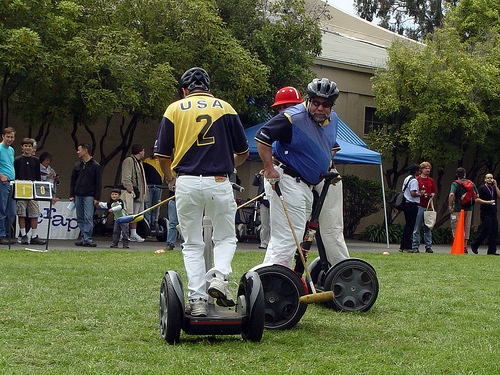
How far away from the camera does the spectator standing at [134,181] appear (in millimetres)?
14172

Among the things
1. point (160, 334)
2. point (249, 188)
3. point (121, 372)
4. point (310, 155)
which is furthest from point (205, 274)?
point (249, 188)

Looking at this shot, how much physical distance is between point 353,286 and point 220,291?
1966 millimetres

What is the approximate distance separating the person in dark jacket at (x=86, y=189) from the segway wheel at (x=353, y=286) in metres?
7.85

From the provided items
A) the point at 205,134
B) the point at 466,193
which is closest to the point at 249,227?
the point at 466,193

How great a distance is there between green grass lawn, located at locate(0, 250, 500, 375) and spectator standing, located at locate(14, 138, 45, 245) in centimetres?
415

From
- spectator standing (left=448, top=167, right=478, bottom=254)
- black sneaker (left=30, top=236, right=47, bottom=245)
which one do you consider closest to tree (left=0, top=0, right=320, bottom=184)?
black sneaker (left=30, top=236, right=47, bottom=245)

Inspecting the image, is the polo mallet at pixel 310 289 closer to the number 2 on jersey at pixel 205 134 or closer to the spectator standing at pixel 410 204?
the number 2 on jersey at pixel 205 134

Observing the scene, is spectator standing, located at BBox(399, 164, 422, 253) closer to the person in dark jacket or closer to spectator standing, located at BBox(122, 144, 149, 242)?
spectator standing, located at BBox(122, 144, 149, 242)

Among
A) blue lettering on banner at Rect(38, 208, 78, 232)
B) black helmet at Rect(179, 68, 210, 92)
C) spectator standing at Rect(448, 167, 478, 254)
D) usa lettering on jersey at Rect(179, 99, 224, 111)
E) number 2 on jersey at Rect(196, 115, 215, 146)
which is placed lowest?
blue lettering on banner at Rect(38, 208, 78, 232)

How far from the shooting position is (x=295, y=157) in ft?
20.2

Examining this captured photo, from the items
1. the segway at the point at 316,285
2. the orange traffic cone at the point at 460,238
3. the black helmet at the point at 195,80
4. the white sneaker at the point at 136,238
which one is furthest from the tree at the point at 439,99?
the black helmet at the point at 195,80

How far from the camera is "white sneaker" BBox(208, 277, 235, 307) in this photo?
496cm

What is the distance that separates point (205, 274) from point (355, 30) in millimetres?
29462

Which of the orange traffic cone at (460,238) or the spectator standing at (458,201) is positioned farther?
the spectator standing at (458,201)
